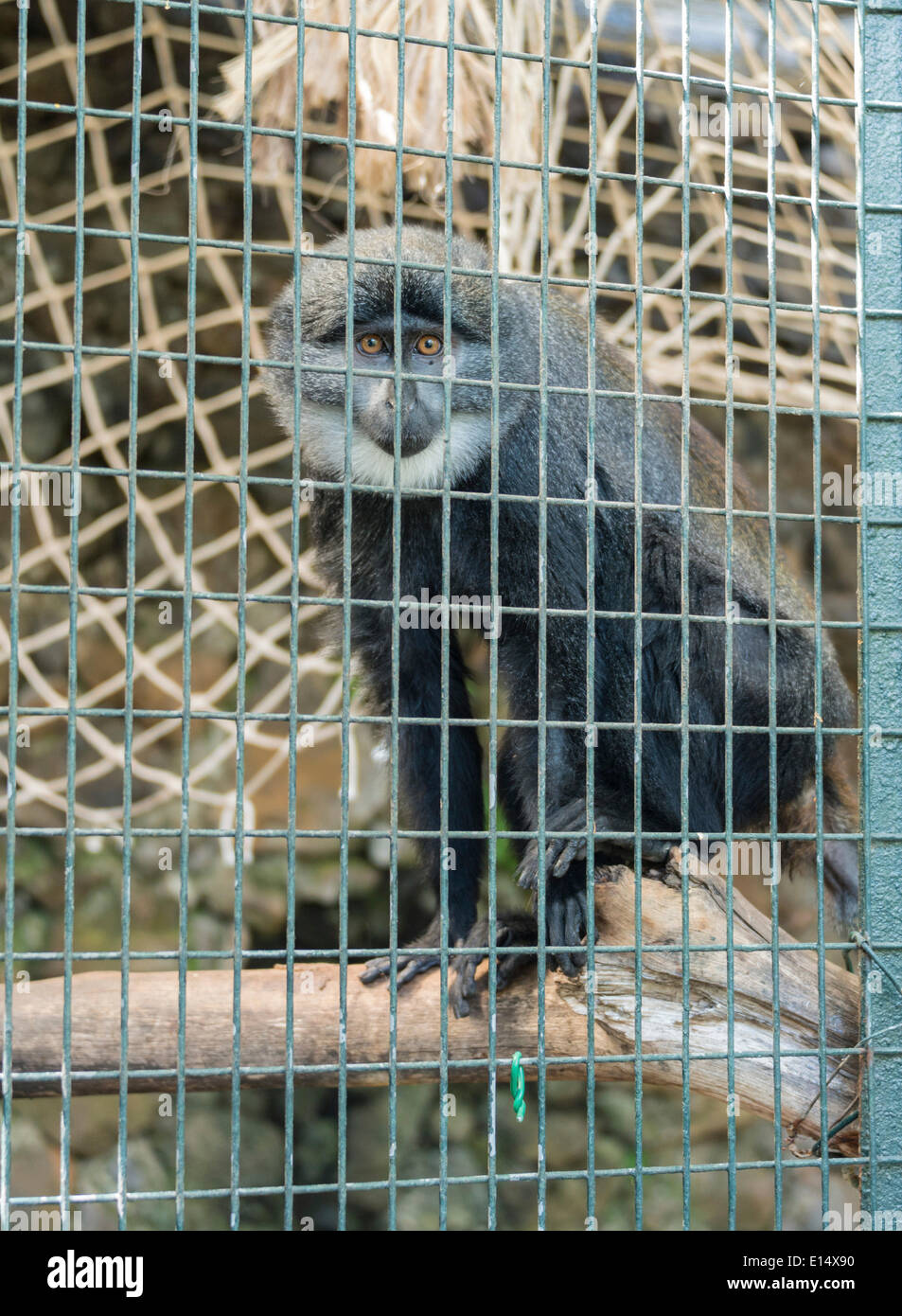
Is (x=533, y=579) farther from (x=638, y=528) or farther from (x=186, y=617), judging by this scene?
(x=186, y=617)

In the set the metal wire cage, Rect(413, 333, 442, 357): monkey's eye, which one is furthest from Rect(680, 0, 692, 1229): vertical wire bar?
Rect(413, 333, 442, 357): monkey's eye

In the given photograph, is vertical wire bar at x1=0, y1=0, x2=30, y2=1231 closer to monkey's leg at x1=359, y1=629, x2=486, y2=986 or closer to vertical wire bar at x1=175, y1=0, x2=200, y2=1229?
vertical wire bar at x1=175, y1=0, x2=200, y2=1229

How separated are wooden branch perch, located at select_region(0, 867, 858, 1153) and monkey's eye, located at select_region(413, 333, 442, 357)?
1.38 m

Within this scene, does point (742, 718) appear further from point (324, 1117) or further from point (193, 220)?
point (324, 1117)

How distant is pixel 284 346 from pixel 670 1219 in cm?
501

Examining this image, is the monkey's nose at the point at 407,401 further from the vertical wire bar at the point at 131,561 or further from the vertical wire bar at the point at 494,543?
the vertical wire bar at the point at 131,561

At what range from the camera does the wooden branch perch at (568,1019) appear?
9.43ft

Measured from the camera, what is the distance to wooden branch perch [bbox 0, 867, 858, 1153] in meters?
2.87

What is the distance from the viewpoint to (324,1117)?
6.23 metres

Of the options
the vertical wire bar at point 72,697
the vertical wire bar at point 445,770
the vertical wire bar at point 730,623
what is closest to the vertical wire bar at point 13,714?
the vertical wire bar at point 72,697

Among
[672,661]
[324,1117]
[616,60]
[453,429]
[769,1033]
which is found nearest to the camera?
[769,1033]

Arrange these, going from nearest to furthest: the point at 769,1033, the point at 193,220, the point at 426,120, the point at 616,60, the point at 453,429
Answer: the point at 193,220
the point at 769,1033
the point at 453,429
the point at 426,120
the point at 616,60

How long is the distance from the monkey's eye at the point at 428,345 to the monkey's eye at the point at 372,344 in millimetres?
94

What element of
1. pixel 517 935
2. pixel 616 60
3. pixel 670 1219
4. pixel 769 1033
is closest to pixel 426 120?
pixel 616 60
